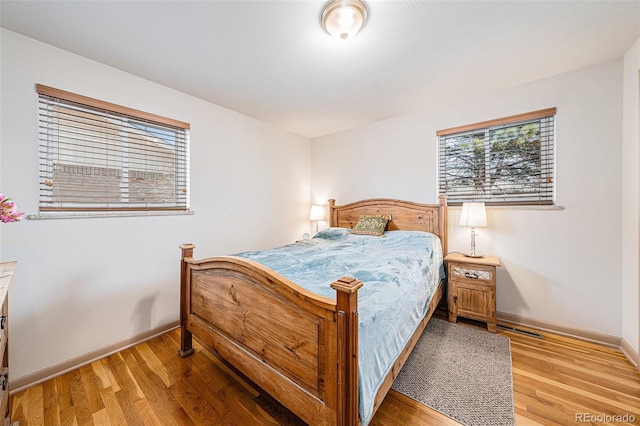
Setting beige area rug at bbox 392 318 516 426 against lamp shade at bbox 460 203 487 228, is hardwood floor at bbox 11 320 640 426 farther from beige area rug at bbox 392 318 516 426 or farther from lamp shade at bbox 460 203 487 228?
lamp shade at bbox 460 203 487 228

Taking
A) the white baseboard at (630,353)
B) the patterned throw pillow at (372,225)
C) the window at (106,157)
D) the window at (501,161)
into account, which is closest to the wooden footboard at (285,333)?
the window at (106,157)

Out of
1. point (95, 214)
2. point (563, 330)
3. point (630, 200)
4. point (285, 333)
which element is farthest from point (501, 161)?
point (95, 214)


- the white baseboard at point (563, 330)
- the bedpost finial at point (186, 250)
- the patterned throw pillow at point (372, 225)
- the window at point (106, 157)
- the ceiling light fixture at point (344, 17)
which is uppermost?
the ceiling light fixture at point (344, 17)

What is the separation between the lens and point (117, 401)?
5.23 feet

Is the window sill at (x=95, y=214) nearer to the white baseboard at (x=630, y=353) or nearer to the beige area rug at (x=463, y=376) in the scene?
the beige area rug at (x=463, y=376)

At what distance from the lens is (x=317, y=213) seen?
160 inches

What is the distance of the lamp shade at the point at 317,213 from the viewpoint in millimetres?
4047

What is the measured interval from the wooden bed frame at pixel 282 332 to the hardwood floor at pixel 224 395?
10.3 inches

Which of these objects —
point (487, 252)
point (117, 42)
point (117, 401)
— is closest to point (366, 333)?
point (117, 401)

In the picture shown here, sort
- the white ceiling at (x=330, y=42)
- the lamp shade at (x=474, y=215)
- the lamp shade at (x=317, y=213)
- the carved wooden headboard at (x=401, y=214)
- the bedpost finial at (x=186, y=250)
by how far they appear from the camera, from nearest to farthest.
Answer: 1. the white ceiling at (x=330, y=42)
2. the bedpost finial at (x=186, y=250)
3. the lamp shade at (x=474, y=215)
4. the carved wooden headboard at (x=401, y=214)
5. the lamp shade at (x=317, y=213)

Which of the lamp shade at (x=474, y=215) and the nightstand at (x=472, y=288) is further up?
the lamp shade at (x=474, y=215)

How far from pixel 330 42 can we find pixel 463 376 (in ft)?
8.71

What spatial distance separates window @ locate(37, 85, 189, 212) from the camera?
6.24 feet

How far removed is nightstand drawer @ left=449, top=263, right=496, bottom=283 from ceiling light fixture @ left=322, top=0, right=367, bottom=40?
7.71 feet
